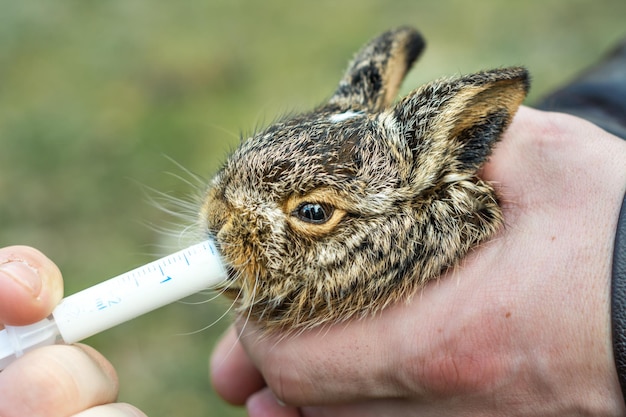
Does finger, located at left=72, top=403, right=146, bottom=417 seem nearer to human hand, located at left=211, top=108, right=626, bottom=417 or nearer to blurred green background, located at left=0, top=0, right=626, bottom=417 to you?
human hand, located at left=211, top=108, right=626, bottom=417

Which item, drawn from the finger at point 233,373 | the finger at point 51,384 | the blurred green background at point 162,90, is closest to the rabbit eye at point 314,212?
the finger at point 51,384

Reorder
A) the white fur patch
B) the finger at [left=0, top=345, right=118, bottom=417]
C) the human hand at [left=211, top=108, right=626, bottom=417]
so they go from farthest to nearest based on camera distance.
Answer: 1. the white fur patch
2. the human hand at [left=211, top=108, right=626, bottom=417]
3. the finger at [left=0, top=345, right=118, bottom=417]

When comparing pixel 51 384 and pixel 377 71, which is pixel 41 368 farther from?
pixel 377 71

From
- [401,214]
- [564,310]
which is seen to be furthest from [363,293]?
[564,310]

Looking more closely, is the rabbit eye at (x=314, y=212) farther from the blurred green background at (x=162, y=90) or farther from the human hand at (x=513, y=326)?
the blurred green background at (x=162, y=90)

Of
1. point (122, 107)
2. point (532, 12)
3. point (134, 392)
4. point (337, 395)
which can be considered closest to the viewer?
point (337, 395)

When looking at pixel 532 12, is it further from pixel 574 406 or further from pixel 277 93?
pixel 574 406

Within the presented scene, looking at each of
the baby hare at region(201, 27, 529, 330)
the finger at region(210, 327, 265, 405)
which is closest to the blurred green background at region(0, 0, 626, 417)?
the finger at region(210, 327, 265, 405)
